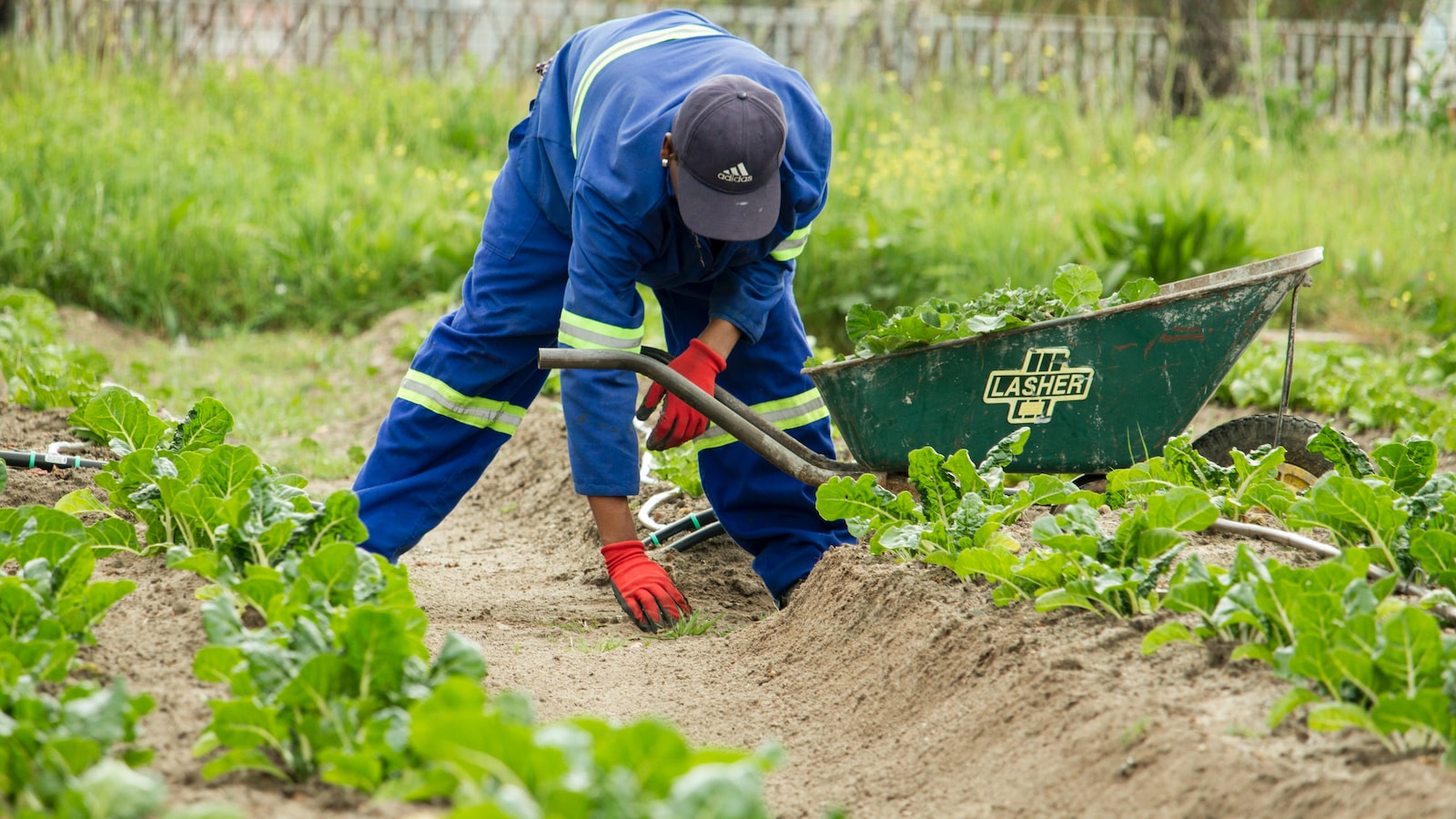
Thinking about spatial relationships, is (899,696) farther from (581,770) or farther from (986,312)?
(581,770)

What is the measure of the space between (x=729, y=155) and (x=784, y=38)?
878cm

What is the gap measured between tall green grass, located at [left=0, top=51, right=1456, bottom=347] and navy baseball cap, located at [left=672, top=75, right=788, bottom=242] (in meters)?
3.67

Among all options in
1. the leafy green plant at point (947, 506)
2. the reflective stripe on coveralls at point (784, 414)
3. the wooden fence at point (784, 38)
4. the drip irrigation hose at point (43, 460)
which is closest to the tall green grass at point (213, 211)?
the wooden fence at point (784, 38)

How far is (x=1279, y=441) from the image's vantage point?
319 cm

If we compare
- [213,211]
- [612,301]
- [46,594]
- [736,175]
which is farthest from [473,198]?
[46,594]

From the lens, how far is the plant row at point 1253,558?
178 centimetres

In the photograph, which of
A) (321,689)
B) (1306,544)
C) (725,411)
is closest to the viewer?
(321,689)

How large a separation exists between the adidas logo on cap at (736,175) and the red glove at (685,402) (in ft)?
1.70

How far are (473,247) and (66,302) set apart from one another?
2383 mm

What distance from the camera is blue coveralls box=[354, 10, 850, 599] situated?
2.96m

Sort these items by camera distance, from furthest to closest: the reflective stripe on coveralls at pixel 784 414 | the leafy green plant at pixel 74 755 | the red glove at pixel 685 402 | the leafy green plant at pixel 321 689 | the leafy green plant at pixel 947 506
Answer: the reflective stripe on coveralls at pixel 784 414
the red glove at pixel 685 402
the leafy green plant at pixel 947 506
the leafy green plant at pixel 321 689
the leafy green plant at pixel 74 755

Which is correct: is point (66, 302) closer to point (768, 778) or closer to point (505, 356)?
point (505, 356)

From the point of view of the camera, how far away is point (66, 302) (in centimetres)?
725

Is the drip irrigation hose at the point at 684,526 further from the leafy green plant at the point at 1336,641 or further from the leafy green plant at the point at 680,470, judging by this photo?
the leafy green plant at the point at 1336,641
